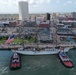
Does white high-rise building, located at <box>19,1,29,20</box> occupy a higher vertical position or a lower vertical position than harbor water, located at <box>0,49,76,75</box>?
higher

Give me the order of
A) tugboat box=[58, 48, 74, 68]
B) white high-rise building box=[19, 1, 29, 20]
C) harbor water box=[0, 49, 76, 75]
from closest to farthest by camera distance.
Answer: harbor water box=[0, 49, 76, 75] → tugboat box=[58, 48, 74, 68] → white high-rise building box=[19, 1, 29, 20]

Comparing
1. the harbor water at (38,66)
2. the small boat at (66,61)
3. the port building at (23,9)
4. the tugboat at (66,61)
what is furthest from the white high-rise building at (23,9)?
the small boat at (66,61)

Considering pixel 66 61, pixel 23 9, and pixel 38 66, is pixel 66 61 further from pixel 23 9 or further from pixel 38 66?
pixel 23 9

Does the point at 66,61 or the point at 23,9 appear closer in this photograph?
the point at 66,61

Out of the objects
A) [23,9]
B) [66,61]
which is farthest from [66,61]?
[23,9]

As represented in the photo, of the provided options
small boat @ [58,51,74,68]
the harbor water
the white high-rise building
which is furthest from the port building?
small boat @ [58,51,74,68]

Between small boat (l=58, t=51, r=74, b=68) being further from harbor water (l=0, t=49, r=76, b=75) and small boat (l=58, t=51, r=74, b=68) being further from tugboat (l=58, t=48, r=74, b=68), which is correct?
harbor water (l=0, t=49, r=76, b=75)

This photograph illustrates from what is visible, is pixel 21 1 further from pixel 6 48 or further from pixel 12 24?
pixel 6 48

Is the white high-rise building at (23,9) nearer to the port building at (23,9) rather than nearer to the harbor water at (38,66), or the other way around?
the port building at (23,9)
